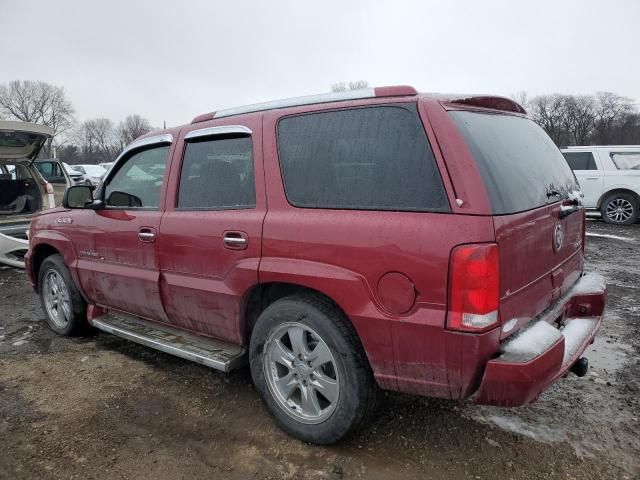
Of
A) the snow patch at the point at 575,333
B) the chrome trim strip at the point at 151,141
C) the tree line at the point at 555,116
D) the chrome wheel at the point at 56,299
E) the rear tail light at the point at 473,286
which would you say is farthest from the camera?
the tree line at the point at 555,116

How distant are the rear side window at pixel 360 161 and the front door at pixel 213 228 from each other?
0.26 m

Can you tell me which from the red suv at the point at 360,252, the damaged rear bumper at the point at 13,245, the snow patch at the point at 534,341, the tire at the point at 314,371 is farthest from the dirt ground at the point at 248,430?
the damaged rear bumper at the point at 13,245

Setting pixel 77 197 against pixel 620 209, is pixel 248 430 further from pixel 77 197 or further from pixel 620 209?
pixel 620 209

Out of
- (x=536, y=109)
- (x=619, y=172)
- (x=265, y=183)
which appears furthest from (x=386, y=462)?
(x=536, y=109)

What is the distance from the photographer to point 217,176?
3.17m

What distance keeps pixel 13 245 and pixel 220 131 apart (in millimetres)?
5258

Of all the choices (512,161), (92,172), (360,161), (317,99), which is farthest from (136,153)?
(92,172)

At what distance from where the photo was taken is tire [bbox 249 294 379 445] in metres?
2.51

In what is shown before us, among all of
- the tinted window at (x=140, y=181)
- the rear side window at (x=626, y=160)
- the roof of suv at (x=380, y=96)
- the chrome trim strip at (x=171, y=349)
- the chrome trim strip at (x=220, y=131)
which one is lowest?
the chrome trim strip at (x=171, y=349)

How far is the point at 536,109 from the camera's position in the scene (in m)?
76.6

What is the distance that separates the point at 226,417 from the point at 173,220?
130cm

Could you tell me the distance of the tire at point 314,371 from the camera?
2.51 m

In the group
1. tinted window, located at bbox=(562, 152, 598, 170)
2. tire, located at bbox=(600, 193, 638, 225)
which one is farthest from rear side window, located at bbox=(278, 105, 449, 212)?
tire, located at bbox=(600, 193, 638, 225)

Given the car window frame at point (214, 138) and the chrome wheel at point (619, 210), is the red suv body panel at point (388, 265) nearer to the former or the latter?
the car window frame at point (214, 138)
